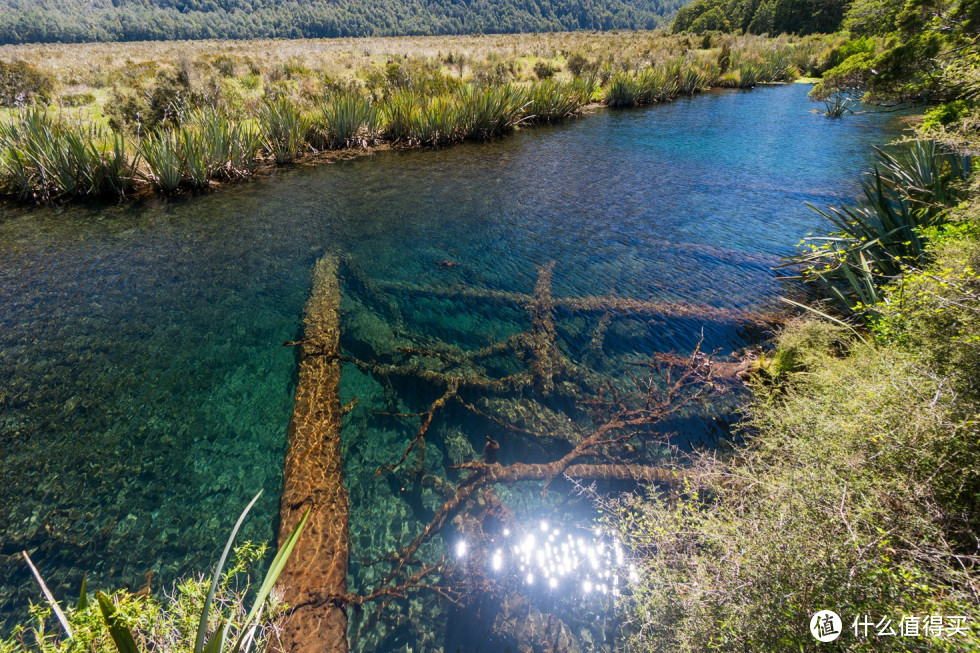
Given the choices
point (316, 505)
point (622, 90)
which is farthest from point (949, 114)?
→ point (622, 90)

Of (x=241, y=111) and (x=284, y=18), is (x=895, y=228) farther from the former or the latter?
(x=284, y=18)

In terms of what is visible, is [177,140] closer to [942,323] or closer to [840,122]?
[942,323]

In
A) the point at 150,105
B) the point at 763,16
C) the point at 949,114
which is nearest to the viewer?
the point at 949,114

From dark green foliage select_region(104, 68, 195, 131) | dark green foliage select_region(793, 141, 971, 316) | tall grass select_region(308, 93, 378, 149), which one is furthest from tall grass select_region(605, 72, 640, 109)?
dark green foliage select_region(104, 68, 195, 131)

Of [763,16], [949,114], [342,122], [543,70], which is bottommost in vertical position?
[342,122]

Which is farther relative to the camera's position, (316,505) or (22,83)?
(22,83)

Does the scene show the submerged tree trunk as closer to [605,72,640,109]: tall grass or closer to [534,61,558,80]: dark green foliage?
[605,72,640,109]: tall grass

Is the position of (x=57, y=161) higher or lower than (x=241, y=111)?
lower
